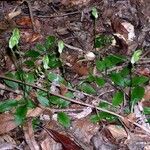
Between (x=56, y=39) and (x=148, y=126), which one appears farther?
(x=56, y=39)

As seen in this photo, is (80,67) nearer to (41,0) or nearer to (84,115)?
(84,115)

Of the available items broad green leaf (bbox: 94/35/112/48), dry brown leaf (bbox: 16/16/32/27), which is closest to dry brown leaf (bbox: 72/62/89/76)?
broad green leaf (bbox: 94/35/112/48)

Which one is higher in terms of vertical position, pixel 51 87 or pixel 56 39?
pixel 56 39

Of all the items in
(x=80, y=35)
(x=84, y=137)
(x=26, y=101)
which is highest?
(x=80, y=35)

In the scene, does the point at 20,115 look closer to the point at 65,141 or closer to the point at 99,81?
the point at 65,141

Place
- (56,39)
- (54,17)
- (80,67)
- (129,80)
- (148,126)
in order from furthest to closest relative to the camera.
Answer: (54,17)
(56,39)
(80,67)
(129,80)
(148,126)

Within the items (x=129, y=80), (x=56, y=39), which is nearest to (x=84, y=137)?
(x=129, y=80)

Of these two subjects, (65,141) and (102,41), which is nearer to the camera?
(65,141)

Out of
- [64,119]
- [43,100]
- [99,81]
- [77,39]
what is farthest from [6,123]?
[77,39]
